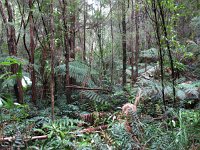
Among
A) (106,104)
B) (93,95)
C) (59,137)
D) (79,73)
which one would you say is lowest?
(59,137)

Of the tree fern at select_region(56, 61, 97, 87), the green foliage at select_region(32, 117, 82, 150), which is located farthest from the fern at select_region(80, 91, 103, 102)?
the green foliage at select_region(32, 117, 82, 150)

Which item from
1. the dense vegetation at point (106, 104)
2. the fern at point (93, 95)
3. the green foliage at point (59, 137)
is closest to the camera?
the dense vegetation at point (106, 104)

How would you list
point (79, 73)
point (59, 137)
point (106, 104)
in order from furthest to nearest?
point (79, 73), point (106, 104), point (59, 137)

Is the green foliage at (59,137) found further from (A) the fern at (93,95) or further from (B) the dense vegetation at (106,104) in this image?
(A) the fern at (93,95)

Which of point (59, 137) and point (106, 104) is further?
point (106, 104)

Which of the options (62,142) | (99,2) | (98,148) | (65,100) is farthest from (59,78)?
(98,148)

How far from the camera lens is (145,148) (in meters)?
2.47

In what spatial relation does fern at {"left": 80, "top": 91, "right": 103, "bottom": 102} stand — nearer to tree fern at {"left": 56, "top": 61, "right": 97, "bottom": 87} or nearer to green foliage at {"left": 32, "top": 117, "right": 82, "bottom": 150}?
tree fern at {"left": 56, "top": 61, "right": 97, "bottom": 87}

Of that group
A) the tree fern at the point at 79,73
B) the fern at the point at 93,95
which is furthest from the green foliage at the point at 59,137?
the tree fern at the point at 79,73

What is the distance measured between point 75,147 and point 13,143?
69cm

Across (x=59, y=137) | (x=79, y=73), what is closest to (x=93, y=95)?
(x=79, y=73)

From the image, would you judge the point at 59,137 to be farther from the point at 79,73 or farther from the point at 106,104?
the point at 79,73

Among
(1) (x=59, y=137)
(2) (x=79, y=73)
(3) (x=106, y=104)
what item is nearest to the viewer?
(1) (x=59, y=137)

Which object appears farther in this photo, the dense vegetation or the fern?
the fern
